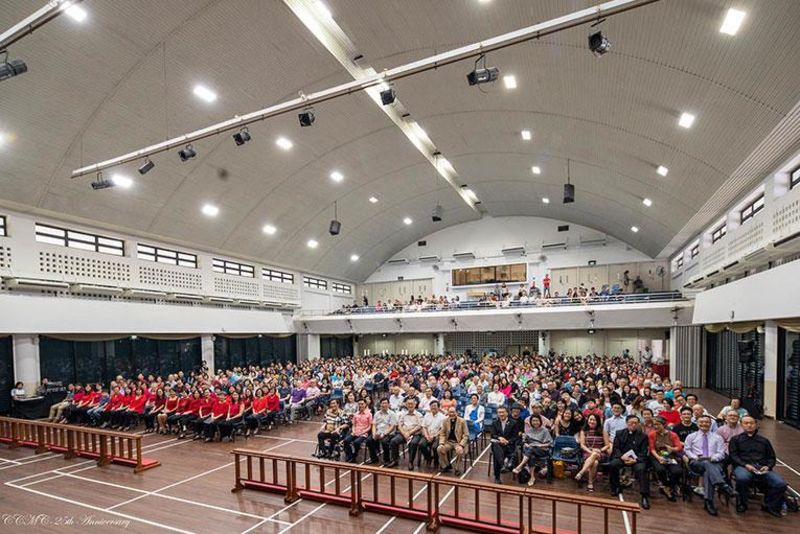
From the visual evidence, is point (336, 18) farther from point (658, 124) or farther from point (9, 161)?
point (9, 161)

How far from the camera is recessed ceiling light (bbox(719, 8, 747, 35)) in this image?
5.89 m

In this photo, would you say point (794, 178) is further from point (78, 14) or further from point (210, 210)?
point (210, 210)

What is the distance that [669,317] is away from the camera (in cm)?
1875

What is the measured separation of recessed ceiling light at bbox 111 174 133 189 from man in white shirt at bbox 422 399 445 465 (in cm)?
1191

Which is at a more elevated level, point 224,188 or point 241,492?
point 224,188

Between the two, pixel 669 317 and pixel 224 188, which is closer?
pixel 224 188

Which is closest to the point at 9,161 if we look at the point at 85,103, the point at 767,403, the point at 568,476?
the point at 85,103

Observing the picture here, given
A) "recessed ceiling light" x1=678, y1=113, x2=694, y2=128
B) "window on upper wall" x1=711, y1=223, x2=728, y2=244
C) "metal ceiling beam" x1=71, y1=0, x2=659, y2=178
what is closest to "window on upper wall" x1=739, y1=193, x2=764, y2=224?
"window on upper wall" x1=711, y1=223, x2=728, y2=244

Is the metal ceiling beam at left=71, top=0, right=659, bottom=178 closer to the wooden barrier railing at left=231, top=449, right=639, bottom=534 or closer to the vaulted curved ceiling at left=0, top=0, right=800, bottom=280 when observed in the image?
the vaulted curved ceiling at left=0, top=0, right=800, bottom=280

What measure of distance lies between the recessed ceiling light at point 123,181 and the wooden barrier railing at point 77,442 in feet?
23.3

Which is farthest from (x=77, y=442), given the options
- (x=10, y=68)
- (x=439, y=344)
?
(x=439, y=344)

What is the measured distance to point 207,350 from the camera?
19.4 metres

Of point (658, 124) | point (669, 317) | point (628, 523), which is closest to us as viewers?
point (628, 523)

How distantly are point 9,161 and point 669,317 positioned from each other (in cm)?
2352
